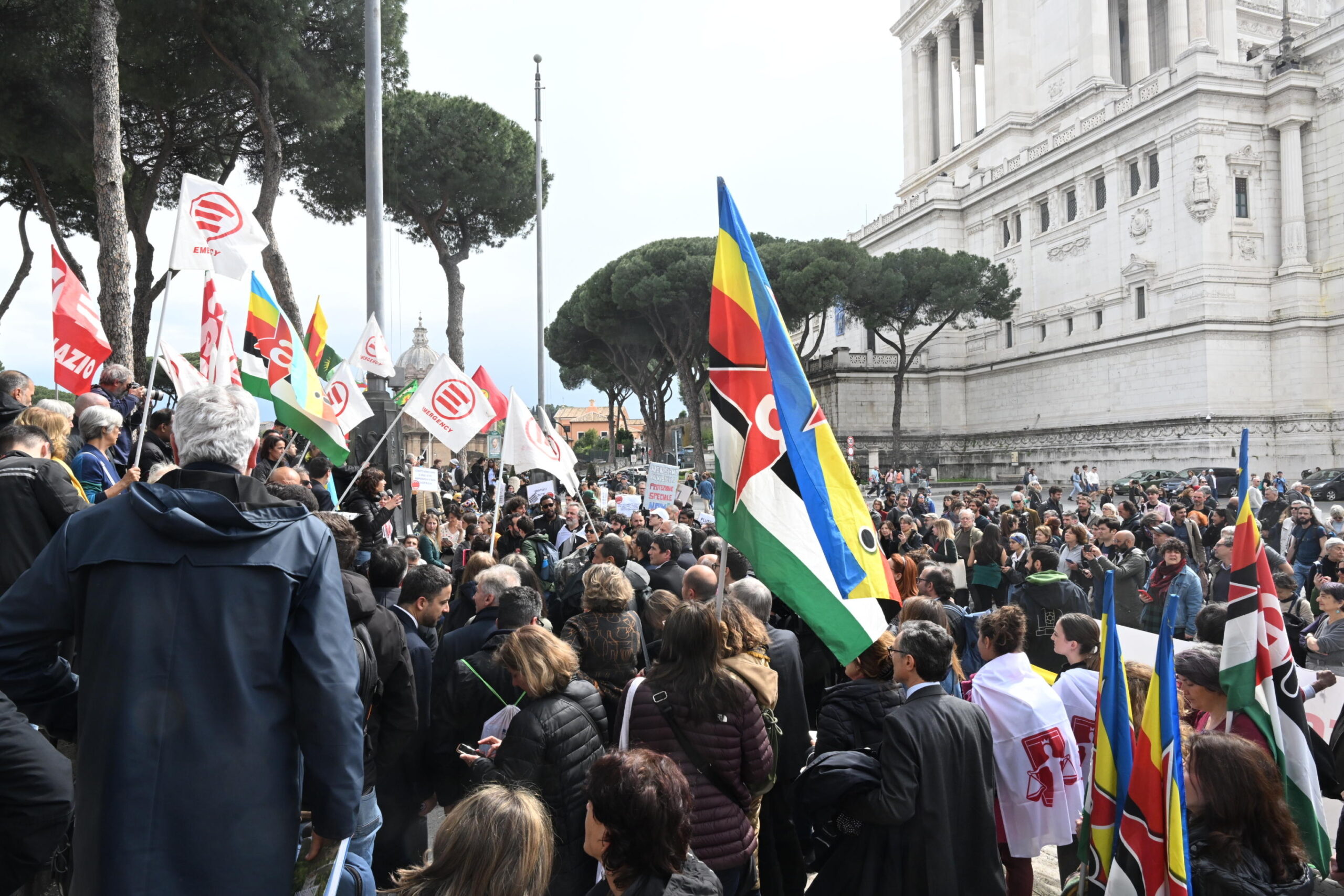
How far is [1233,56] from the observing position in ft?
151

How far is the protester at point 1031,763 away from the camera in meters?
3.54

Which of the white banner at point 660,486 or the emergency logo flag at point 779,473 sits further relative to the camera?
the white banner at point 660,486

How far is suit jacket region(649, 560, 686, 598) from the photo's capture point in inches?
251

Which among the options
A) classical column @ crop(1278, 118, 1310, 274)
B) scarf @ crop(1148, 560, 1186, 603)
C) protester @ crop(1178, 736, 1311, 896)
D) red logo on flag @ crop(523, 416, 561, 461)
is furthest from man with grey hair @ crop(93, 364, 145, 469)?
classical column @ crop(1278, 118, 1310, 274)

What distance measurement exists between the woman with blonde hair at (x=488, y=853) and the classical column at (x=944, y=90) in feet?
201

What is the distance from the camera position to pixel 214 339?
7410 millimetres

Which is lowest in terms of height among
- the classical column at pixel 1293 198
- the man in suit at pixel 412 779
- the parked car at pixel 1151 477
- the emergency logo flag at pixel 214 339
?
the man in suit at pixel 412 779

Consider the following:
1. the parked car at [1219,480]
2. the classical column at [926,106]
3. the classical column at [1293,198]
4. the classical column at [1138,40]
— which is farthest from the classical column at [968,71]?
the parked car at [1219,480]

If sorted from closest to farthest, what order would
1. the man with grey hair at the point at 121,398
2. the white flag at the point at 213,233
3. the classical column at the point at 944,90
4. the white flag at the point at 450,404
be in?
the white flag at the point at 213,233 < the man with grey hair at the point at 121,398 < the white flag at the point at 450,404 < the classical column at the point at 944,90

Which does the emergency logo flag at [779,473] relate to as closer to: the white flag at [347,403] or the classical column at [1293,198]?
the white flag at [347,403]

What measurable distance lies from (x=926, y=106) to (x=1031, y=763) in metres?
61.7

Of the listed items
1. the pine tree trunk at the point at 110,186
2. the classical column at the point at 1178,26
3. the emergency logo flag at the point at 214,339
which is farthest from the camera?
the classical column at the point at 1178,26

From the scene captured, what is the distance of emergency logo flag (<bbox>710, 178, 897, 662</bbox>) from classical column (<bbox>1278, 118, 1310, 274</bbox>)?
124ft

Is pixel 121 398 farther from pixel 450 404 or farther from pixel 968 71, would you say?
pixel 968 71
